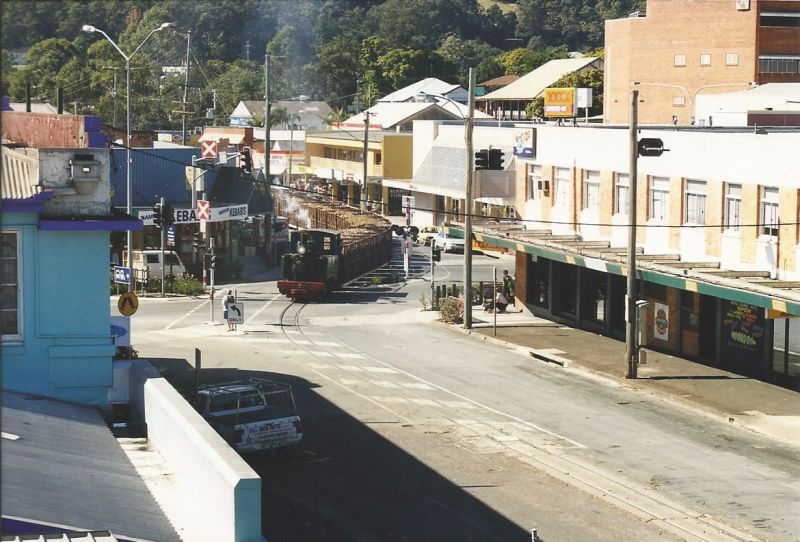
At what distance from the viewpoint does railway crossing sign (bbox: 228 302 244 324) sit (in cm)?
4097

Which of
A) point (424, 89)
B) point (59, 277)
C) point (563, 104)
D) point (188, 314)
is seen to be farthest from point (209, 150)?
point (424, 89)

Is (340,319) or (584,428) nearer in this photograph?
(584,428)

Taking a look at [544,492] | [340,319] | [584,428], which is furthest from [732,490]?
[340,319]

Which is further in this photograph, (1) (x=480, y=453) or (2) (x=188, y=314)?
(2) (x=188, y=314)

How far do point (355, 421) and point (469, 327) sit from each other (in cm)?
1474

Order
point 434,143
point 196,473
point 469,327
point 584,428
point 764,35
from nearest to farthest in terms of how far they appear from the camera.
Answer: point 196,473 → point 584,428 → point 469,327 → point 434,143 → point 764,35

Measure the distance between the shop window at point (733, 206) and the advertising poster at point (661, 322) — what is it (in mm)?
3833

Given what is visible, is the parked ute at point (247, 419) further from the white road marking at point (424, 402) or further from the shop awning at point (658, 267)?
the shop awning at point (658, 267)

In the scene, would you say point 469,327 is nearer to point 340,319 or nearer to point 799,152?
point 340,319

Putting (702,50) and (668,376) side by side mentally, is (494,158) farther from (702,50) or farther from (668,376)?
(702,50)

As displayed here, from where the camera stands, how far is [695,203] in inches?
1428

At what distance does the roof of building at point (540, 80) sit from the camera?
12988cm

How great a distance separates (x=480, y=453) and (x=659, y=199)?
15.5 meters

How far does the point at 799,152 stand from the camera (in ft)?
102
